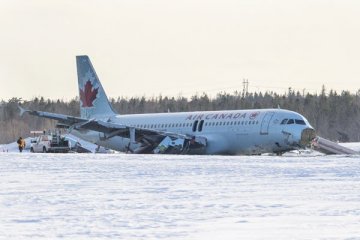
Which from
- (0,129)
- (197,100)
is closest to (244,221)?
(0,129)

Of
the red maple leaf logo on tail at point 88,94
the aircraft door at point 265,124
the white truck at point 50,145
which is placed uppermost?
the red maple leaf logo on tail at point 88,94

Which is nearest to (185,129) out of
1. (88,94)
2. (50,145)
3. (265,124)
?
(265,124)

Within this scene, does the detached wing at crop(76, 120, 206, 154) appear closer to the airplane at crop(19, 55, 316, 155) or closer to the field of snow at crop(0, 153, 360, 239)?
the airplane at crop(19, 55, 316, 155)

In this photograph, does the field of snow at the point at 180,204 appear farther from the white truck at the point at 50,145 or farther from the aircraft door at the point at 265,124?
the white truck at the point at 50,145

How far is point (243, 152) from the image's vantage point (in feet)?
191

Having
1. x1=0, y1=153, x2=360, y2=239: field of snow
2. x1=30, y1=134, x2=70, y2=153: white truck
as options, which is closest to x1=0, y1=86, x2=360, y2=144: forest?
x1=30, y1=134, x2=70, y2=153: white truck

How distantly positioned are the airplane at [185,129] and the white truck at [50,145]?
25.8ft

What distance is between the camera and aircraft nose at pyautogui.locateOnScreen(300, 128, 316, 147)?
55119 millimetres

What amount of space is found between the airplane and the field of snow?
2045 centimetres

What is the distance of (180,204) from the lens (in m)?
22.1

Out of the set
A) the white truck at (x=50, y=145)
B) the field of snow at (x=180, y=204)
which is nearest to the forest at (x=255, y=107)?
the white truck at (x=50, y=145)

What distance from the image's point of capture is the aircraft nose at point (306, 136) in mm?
55119

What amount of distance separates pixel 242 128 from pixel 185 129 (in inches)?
216

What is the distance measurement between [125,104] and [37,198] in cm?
17615
